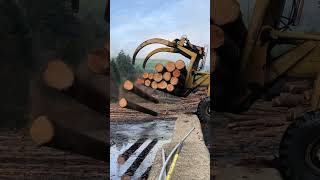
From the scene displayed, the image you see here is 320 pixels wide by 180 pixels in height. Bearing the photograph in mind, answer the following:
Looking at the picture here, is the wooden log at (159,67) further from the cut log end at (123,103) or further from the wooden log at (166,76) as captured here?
the cut log end at (123,103)

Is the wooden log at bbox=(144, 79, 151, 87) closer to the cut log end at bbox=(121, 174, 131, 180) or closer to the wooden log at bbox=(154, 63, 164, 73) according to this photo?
the wooden log at bbox=(154, 63, 164, 73)

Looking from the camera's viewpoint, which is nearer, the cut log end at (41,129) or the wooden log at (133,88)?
the wooden log at (133,88)

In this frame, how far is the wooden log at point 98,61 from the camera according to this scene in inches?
161

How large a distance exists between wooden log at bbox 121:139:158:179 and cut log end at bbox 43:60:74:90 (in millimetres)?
716

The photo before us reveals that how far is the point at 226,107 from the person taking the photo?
4004 millimetres

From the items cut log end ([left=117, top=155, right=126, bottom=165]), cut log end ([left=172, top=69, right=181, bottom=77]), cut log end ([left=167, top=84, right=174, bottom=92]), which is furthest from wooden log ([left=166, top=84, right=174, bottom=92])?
cut log end ([left=117, top=155, right=126, bottom=165])

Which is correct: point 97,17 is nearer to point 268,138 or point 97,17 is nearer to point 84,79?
point 84,79

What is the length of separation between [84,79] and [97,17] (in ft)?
1.48

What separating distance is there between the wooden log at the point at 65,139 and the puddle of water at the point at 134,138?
0.33 ft

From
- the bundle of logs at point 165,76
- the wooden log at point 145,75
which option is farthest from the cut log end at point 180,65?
the wooden log at point 145,75

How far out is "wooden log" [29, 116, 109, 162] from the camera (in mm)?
4180

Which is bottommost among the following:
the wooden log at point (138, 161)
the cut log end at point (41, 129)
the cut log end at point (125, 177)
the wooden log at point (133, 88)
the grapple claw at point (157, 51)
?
the cut log end at point (125, 177)

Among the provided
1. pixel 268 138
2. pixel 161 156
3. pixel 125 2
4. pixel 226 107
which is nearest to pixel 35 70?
pixel 125 2

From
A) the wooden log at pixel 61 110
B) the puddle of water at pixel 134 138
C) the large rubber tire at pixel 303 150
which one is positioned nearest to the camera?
the large rubber tire at pixel 303 150
